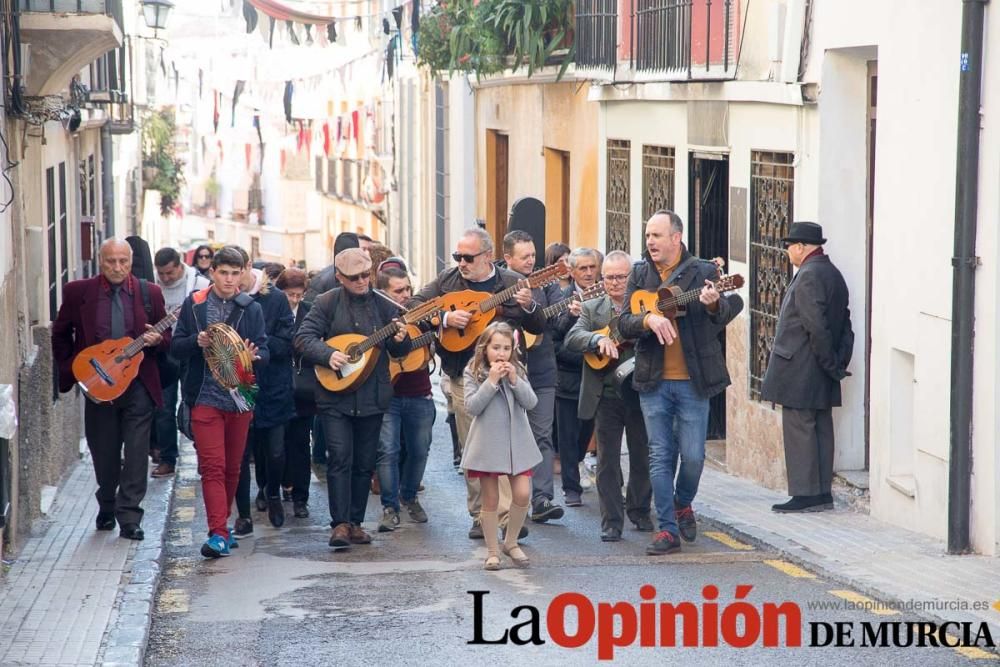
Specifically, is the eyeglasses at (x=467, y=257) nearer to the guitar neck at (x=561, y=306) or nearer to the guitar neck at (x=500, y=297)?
the guitar neck at (x=500, y=297)

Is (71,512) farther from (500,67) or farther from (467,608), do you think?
(500,67)

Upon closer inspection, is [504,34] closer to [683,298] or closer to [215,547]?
[683,298]

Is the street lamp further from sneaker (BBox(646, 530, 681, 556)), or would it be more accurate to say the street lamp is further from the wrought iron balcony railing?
sneaker (BBox(646, 530, 681, 556))

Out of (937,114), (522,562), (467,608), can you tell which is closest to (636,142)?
(937,114)

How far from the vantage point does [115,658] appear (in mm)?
7445

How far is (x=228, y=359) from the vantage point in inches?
390

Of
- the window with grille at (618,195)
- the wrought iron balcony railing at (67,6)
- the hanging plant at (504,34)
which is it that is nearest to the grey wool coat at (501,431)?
the wrought iron balcony railing at (67,6)

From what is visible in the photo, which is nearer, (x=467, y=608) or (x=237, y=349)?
(x=467, y=608)

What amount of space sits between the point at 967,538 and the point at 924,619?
1.71 m

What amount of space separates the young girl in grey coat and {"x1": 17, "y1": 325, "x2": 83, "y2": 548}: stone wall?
9.80ft

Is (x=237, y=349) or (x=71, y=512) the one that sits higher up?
(x=237, y=349)

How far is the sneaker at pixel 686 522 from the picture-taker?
1029cm

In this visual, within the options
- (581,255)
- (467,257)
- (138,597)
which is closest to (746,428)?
(581,255)

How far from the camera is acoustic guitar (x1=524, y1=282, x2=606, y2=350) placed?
1087cm
